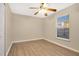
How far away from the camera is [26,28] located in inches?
200

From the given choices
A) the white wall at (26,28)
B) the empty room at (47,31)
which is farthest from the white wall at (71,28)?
the white wall at (26,28)

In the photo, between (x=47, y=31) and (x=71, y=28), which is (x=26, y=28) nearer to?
(x=47, y=31)

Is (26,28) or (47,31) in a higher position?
(26,28)

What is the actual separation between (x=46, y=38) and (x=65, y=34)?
3.31 ft

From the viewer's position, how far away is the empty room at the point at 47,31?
3.61 metres

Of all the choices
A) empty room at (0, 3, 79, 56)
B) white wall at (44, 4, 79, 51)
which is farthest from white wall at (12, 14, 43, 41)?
white wall at (44, 4, 79, 51)

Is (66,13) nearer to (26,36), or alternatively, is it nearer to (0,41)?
(26,36)

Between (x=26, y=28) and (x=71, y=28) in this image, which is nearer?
(x=71, y=28)

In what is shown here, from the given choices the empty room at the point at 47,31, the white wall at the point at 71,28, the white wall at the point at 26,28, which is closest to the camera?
the empty room at the point at 47,31

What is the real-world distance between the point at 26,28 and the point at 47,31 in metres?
1.17

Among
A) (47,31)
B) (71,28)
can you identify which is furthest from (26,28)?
(71,28)

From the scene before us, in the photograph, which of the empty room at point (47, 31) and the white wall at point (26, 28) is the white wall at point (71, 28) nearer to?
the empty room at point (47, 31)

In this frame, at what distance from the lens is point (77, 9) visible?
371 cm

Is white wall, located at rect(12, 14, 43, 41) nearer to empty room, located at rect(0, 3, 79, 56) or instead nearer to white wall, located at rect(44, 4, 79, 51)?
empty room, located at rect(0, 3, 79, 56)
